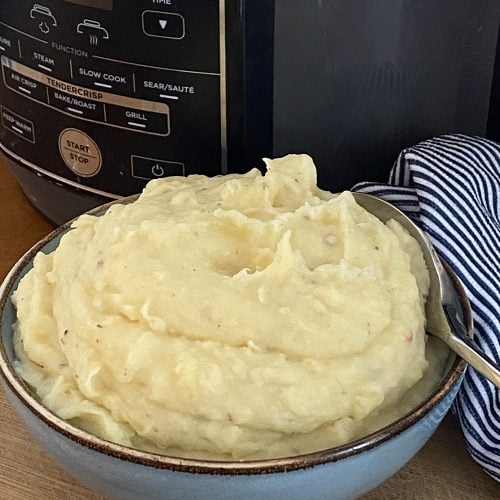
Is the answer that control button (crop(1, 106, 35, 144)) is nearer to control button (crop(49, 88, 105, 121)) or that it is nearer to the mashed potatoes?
control button (crop(49, 88, 105, 121))

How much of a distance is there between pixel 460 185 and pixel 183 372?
0.24 meters

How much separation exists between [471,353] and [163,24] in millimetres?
269

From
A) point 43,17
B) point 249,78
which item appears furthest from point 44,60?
point 249,78

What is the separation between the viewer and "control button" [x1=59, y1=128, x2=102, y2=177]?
602 mm

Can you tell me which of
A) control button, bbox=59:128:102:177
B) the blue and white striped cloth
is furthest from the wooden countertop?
control button, bbox=59:128:102:177

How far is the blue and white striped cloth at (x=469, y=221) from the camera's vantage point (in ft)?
1.63

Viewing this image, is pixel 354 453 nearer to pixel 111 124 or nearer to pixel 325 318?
pixel 325 318

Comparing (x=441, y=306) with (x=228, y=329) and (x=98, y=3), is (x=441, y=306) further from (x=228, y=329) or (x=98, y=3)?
(x=98, y=3)

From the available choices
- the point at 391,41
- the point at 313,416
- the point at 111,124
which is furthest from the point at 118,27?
the point at 313,416

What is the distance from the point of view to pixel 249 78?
0.52 metres

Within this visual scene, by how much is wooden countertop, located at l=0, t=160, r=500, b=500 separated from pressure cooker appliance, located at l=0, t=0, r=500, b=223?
18cm

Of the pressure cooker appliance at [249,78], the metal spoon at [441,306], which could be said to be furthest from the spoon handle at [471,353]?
the pressure cooker appliance at [249,78]

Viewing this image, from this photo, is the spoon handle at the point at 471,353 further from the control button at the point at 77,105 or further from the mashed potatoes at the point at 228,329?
the control button at the point at 77,105

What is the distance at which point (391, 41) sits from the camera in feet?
1.73
